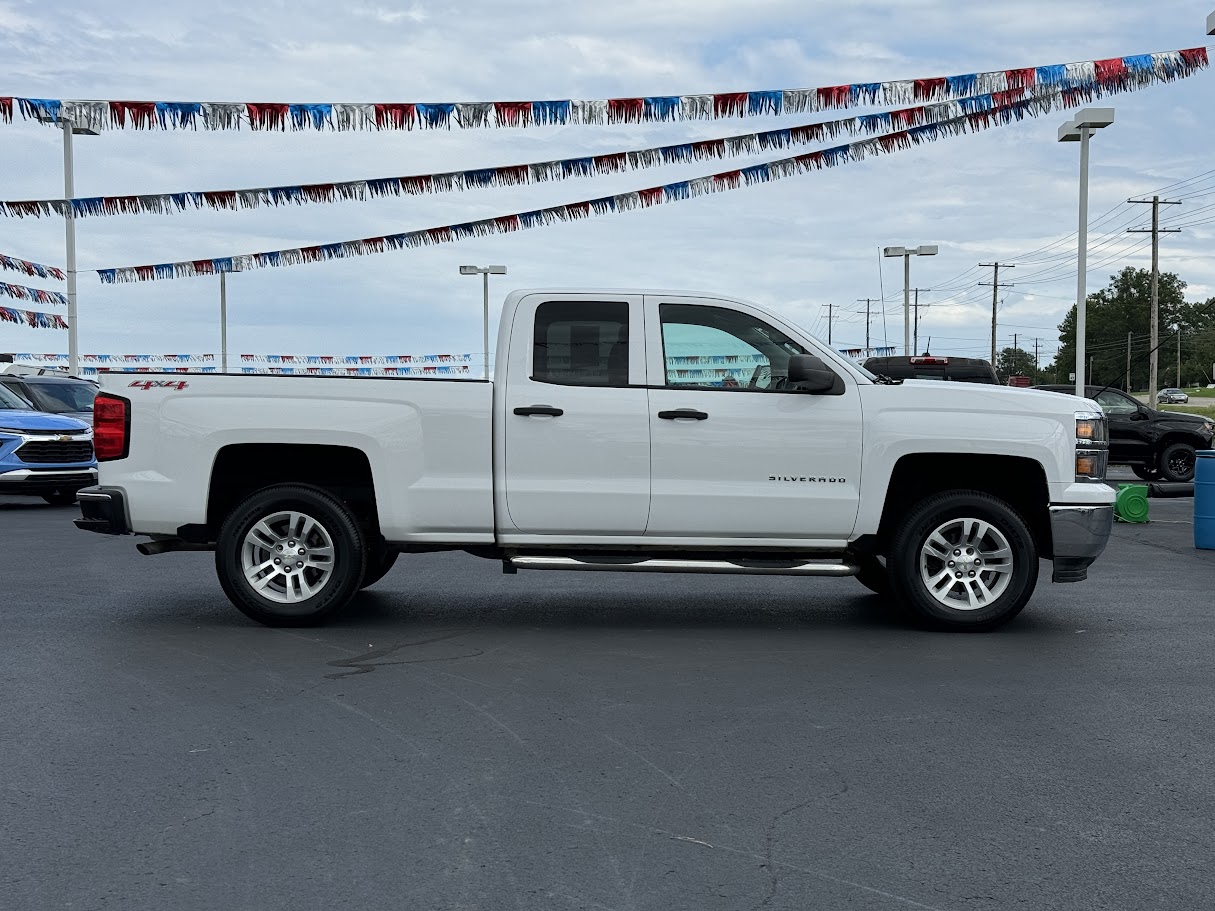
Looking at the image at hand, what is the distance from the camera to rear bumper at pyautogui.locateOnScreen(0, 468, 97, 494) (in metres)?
17.3

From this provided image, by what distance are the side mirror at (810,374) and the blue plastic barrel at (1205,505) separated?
7.12 metres

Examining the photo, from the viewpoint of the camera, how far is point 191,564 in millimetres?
11883

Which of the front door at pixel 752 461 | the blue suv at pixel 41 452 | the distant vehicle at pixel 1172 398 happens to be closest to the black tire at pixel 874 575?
the front door at pixel 752 461

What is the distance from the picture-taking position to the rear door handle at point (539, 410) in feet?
26.2

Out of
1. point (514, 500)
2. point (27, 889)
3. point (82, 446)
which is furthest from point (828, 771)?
point (82, 446)

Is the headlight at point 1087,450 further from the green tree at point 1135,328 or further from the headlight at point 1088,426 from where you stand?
the green tree at point 1135,328

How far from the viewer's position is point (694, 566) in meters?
7.97

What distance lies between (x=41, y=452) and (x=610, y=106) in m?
9.36

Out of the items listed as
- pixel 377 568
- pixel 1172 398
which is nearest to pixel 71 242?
pixel 377 568

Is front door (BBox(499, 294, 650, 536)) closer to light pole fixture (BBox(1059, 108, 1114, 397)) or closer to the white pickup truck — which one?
the white pickup truck

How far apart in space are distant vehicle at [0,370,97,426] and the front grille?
793 mm

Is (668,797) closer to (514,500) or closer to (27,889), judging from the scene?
(27,889)

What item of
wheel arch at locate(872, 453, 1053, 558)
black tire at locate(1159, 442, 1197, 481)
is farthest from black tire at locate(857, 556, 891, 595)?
black tire at locate(1159, 442, 1197, 481)

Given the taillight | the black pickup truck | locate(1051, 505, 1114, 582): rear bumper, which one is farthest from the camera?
the black pickup truck
